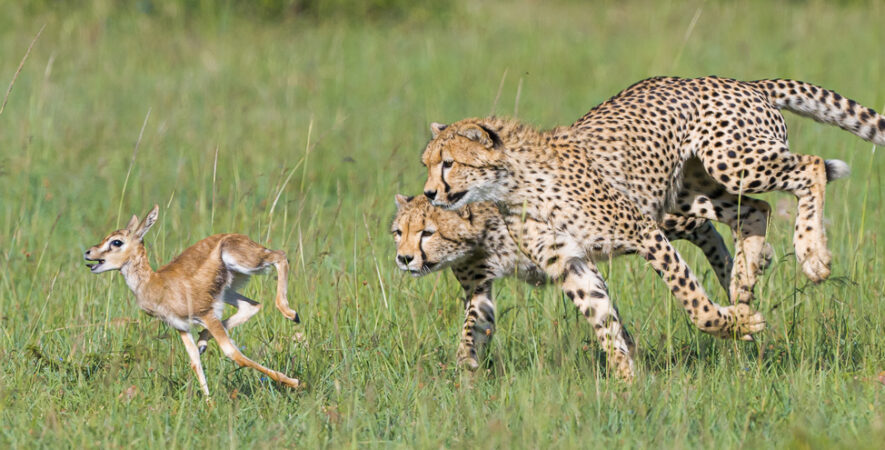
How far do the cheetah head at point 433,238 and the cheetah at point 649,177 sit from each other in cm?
21

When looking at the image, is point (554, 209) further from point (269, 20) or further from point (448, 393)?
point (269, 20)

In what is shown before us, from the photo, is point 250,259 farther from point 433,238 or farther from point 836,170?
point 836,170

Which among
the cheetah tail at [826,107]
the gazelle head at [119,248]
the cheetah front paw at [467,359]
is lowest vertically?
the cheetah front paw at [467,359]

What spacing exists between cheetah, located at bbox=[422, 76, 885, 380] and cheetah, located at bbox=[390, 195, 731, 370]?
169 mm

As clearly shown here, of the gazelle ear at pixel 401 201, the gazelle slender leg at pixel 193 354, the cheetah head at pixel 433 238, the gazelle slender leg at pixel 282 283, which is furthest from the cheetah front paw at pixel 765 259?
the gazelle slender leg at pixel 193 354

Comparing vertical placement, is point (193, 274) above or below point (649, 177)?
below

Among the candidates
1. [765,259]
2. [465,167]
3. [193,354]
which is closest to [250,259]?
[193,354]

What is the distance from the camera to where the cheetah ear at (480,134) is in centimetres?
443

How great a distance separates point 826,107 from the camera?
5.16 m

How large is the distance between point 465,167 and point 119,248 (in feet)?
4.75

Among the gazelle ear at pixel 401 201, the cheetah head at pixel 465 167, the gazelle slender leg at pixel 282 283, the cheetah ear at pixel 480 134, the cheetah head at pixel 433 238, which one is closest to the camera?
the gazelle slender leg at pixel 282 283

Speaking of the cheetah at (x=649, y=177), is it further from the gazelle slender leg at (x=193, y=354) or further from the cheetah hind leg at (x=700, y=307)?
the gazelle slender leg at (x=193, y=354)

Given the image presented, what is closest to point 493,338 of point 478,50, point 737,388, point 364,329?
point 364,329

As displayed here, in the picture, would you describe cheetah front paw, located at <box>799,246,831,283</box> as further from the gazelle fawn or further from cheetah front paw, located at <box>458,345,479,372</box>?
the gazelle fawn
